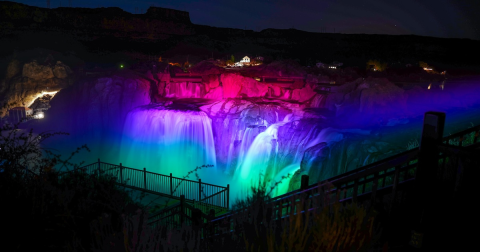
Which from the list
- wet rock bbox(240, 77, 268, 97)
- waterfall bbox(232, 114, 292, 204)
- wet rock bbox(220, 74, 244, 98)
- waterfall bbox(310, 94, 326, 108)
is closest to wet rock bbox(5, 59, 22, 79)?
wet rock bbox(220, 74, 244, 98)

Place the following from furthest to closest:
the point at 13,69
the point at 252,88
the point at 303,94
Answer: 1. the point at 13,69
2. the point at 252,88
3. the point at 303,94

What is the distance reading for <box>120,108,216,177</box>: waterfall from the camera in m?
19.5

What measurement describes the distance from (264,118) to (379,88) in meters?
6.25

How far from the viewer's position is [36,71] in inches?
1154

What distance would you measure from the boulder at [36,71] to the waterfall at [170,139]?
47.2 ft

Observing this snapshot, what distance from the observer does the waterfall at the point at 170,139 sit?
19.5m

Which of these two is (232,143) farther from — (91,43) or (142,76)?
(91,43)

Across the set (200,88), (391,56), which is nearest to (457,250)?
(200,88)

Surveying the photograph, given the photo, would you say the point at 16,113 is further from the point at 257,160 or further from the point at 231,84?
the point at 257,160

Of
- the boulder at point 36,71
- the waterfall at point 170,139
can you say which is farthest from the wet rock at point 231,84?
the boulder at point 36,71

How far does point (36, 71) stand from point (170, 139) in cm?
1878

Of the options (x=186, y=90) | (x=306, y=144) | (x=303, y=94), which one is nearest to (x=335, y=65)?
(x=303, y=94)

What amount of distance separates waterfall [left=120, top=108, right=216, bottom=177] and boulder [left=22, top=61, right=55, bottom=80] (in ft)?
47.2

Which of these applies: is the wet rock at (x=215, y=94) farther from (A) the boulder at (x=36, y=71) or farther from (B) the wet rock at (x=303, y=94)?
(A) the boulder at (x=36, y=71)
